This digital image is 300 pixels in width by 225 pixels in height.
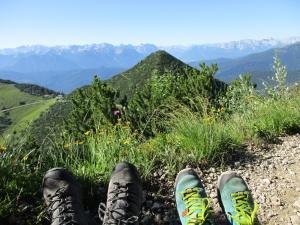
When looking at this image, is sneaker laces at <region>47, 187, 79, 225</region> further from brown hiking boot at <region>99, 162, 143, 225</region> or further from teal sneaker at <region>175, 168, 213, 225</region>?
teal sneaker at <region>175, 168, 213, 225</region>

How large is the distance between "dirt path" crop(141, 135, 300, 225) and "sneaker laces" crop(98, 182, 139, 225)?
15.2 inches

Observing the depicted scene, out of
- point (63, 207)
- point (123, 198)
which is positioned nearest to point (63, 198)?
point (63, 207)

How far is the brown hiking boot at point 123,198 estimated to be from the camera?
8.79 ft

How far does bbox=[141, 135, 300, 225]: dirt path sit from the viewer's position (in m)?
3.27

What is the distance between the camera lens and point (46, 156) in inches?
154

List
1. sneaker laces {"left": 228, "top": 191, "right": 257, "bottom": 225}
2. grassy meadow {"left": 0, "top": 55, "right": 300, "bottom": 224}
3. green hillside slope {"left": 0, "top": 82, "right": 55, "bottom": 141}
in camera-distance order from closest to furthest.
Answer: sneaker laces {"left": 228, "top": 191, "right": 257, "bottom": 225}, grassy meadow {"left": 0, "top": 55, "right": 300, "bottom": 224}, green hillside slope {"left": 0, "top": 82, "right": 55, "bottom": 141}

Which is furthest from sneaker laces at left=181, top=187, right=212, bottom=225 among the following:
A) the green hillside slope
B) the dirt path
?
the green hillside slope

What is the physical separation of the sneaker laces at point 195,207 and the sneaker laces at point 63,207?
0.82 m

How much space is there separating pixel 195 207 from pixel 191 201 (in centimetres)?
15

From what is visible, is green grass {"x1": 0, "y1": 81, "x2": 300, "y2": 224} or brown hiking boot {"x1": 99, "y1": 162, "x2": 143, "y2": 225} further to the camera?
green grass {"x1": 0, "y1": 81, "x2": 300, "y2": 224}

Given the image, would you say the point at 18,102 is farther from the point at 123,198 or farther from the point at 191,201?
the point at 191,201

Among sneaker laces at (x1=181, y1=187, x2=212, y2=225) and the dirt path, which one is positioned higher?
sneaker laces at (x1=181, y1=187, x2=212, y2=225)

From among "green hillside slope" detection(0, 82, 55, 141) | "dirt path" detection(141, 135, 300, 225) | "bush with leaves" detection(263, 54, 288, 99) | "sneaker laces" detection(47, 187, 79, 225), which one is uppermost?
"bush with leaves" detection(263, 54, 288, 99)

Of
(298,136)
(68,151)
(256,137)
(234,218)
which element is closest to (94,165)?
(68,151)
